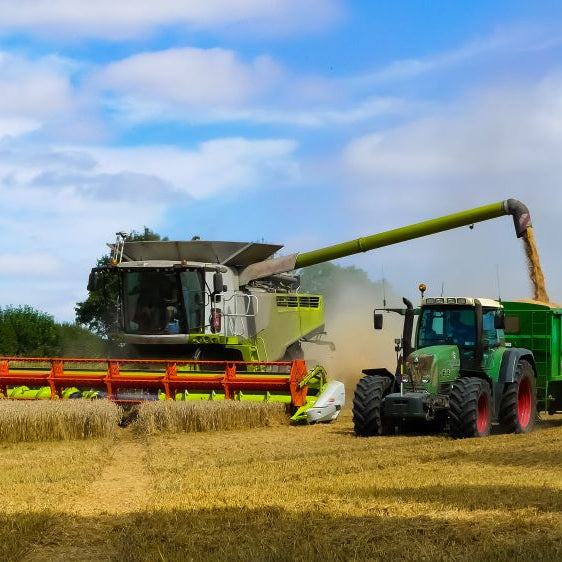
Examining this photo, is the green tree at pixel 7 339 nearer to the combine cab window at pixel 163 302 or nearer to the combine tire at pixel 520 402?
the combine cab window at pixel 163 302

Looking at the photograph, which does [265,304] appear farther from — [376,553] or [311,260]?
[376,553]

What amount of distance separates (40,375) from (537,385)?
273 inches

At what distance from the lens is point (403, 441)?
1203cm

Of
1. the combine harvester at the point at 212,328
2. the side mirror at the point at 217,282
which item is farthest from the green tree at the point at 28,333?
the side mirror at the point at 217,282

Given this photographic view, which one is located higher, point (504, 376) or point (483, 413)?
point (504, 376)

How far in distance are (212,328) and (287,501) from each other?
954 cm

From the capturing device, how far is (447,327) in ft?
43.0

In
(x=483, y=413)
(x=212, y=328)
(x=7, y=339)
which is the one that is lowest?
(x=483, y=413)

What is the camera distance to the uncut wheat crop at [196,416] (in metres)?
13.5

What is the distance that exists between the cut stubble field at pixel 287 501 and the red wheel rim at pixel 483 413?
51cm

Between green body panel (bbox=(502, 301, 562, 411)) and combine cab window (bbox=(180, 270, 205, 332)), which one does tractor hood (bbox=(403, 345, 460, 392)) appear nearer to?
green body panel (bbox=(502, 301, 562, 411))

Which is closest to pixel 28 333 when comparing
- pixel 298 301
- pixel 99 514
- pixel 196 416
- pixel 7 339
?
pixel 7 339

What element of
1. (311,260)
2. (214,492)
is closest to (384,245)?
(311,260)

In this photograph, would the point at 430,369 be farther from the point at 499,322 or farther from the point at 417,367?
the point at 499,322
